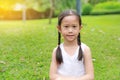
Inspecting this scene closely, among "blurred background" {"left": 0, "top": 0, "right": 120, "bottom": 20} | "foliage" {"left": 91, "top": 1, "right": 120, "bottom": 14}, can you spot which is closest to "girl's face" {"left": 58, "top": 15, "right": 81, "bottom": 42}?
"blurred background" {"left": 0, "top": 0, "right": 120, "bottom": 20}

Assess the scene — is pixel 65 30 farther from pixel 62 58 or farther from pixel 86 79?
pixel 86 79

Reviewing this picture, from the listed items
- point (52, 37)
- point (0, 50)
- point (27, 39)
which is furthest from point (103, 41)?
point (0, 50)

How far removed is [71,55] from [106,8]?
2709cm

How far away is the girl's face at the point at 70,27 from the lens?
10.7 feet

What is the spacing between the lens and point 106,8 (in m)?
30.0

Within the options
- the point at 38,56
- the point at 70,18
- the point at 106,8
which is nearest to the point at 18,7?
the point at 106,8

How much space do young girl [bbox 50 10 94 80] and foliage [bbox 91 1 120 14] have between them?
972 inches

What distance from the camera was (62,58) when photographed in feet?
10.9

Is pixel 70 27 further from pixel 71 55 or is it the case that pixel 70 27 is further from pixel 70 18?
pixel 71 55

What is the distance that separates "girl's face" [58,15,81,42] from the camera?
10.7 ft

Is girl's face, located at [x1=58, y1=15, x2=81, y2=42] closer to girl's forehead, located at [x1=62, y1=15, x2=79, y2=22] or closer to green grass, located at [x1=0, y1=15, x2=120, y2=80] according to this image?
girl's forehead, located at [x1=62, y1=15, x2=79, y2=22]

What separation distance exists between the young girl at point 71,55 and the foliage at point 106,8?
24686 mm

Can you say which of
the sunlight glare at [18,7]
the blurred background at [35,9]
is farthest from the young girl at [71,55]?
the sunlight glare at [18,7]

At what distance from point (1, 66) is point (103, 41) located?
10.6ft
